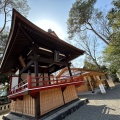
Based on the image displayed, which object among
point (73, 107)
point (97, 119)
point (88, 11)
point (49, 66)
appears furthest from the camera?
point (88, 11)

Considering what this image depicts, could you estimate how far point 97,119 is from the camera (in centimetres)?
436

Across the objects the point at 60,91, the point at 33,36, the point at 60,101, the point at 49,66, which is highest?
the point at 33,36

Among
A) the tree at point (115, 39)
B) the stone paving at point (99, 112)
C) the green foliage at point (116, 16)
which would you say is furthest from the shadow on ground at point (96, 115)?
the green foliage at point (116, 16)

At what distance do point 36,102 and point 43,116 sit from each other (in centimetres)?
75

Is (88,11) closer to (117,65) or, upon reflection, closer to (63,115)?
(117,65)

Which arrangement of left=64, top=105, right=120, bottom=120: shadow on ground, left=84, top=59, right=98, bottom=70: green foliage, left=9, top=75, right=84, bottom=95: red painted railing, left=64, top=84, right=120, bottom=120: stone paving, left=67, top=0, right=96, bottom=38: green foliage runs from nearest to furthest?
left=9, top=75, right=84, bottom=95: red painted railing
left=64, top=105, right=120, bottom=120: shadow on ground
left=64, top=84, right=120, bottom=120: stone paving
left=67, top=0, right=96, bottom=38: green foliage
left=84, top=59, right=98, bottom=70: green foliage

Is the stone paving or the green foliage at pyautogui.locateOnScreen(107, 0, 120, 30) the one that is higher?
the green foliage at pyautogui.locateOnScreen(107, 0, 120, 30)

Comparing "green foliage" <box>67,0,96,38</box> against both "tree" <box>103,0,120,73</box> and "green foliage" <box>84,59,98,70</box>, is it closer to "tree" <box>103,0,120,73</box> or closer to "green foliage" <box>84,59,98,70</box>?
"tree" <box>103,0,120,73</box>

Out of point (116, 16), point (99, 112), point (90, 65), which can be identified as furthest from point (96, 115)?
point (90, 65)

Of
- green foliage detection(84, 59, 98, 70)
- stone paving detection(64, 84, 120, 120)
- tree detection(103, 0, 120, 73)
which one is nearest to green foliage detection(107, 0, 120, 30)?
tree detection(103, 0, 120, 73)

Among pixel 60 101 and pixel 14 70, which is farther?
pixel 14 70

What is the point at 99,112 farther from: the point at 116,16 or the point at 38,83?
the point at 116,16

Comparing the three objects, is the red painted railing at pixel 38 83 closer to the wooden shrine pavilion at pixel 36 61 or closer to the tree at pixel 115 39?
the wooden shrine pavilion at pixel 36 61

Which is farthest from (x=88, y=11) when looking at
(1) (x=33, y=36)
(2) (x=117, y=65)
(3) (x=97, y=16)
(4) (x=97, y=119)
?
(4) (x=97, y=119)
